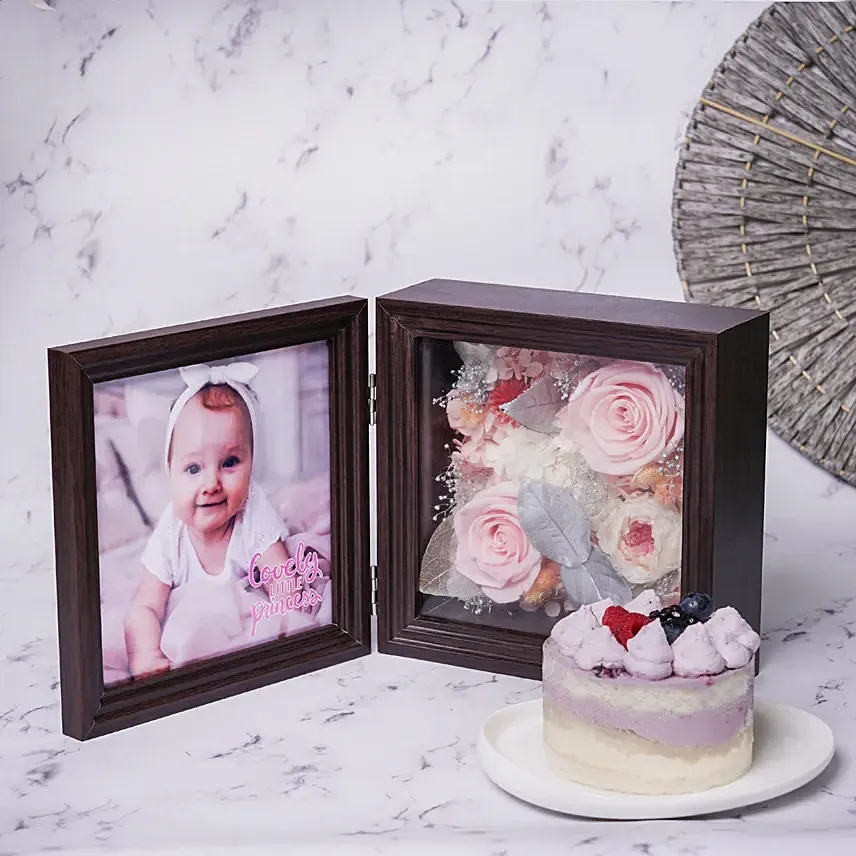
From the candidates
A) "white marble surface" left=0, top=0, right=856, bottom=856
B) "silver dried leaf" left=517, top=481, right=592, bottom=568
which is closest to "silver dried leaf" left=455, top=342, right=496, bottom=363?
"silver dried leaf" left=517, top=481, right=592, bottom=568

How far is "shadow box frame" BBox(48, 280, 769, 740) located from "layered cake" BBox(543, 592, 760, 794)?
20 centimetres

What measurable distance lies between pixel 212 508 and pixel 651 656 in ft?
1.43

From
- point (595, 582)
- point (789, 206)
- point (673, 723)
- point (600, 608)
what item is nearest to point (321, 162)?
point (789, 206)

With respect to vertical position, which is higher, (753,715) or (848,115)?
(848,115)

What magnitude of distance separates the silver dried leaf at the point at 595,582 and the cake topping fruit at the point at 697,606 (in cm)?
21

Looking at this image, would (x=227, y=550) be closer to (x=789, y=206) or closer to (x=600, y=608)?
(x=600, y=608)

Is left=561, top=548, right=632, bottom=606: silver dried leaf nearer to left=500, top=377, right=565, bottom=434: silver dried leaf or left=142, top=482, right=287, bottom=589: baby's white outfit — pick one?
left=500, top=377, right=565, bottom=434: silver dried leaf

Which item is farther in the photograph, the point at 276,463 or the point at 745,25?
the point at 745,25

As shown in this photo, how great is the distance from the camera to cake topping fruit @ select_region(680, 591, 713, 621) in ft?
3.94

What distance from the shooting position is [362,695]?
1419mm

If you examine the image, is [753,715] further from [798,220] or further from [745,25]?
[745,25]

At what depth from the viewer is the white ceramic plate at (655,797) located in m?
1.16

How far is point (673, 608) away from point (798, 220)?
2.89 feet

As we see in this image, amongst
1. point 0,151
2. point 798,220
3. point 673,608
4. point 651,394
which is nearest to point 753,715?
point 673,608
